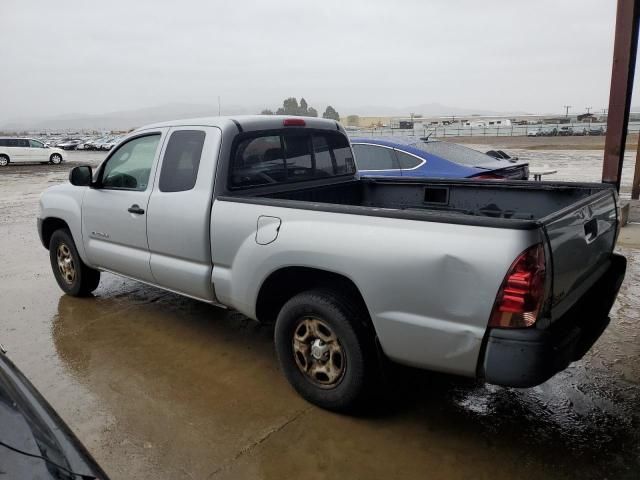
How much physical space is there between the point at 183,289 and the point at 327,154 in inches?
67.8

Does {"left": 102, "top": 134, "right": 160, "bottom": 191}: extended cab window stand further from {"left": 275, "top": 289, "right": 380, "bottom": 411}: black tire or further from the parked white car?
the parked white car

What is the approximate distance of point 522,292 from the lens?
2367 millimetres

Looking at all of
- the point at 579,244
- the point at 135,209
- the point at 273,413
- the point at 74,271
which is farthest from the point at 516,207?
the point at 74,271

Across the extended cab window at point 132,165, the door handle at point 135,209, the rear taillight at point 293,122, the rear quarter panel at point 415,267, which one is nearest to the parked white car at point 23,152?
the extended cab window at point 132,165

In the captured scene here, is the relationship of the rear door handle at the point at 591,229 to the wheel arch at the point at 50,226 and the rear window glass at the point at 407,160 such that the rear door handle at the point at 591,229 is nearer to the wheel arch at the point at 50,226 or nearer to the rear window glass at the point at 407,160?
the rear window glass at the point at 407,160

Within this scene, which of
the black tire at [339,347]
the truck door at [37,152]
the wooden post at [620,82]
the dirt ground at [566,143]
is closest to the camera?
the black tire at [339,347]

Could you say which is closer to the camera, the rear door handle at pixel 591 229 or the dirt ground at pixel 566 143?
the rear door handle at pixel 591 229

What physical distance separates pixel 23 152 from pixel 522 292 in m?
32.4

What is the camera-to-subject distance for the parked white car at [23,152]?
1134 inches

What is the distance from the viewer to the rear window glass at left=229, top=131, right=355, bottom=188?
392 centimetres

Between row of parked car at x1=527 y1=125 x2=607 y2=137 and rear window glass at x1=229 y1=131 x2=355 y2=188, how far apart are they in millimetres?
49254

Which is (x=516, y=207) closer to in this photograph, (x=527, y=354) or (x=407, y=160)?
(x=527, y=354)

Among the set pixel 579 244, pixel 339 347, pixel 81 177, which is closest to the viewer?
pixel 579 244

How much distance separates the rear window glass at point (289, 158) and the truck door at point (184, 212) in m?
0.23
